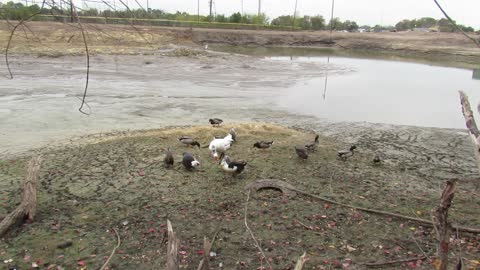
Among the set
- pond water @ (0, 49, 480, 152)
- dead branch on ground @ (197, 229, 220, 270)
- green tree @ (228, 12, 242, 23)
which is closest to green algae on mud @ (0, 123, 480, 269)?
dead branch on ground @ (197, 229, 220, 270)

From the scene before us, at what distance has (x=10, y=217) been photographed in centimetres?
633

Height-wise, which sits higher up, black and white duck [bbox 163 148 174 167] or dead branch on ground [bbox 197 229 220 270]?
dead branch on ground [bbox 197 229 220 270]

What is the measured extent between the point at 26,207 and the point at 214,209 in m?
2.94

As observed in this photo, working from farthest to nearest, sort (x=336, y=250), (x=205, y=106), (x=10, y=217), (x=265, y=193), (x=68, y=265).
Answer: (x=205, y=106)
(x=265, y=193)
(x=10, y=217)
(x=336, y=250)
(x=68, y=265)

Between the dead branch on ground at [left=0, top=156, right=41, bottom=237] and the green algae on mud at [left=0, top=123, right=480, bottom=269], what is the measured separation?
155 millimetres

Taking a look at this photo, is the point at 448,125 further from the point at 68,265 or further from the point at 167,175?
the point at 68,265

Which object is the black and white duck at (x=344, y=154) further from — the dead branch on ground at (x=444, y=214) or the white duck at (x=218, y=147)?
the dead branch on ground at (x=444, y=214)

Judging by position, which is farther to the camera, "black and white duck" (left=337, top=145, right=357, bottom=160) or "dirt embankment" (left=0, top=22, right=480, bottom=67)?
"dirt embankment" (left=0, top=22, right=480, bottom=67)

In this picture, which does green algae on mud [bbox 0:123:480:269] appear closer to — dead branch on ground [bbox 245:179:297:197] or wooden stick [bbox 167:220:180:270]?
dead branch on ground [bbox 245:179:297:197]

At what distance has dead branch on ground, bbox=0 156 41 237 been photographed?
6.23 m

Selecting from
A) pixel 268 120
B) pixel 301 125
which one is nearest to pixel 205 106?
pixel 268 120

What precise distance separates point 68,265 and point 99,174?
11.1ft

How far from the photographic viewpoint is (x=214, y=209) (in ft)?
23.6

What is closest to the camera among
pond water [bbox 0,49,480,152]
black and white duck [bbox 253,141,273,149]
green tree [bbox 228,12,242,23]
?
black and white duck [bbox 253,141,273,149]
